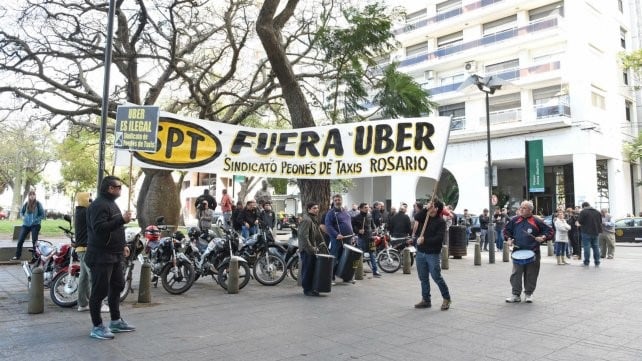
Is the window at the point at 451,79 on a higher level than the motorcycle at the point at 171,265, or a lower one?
higher

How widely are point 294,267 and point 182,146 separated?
11.6 feet

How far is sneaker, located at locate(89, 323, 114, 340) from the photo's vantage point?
5.77 m

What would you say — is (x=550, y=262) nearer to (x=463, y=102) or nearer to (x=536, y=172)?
(x=536, y=172)

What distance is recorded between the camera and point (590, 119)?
93.3 feet

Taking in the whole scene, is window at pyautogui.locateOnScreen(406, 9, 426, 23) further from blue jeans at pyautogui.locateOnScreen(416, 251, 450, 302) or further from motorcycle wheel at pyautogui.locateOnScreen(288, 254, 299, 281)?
blue jeans at pyautogui.locateOnScreen(416, 251, 450, 302)

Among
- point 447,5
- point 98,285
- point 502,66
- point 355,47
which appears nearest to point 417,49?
point 447,5

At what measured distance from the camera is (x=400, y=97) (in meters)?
12.9

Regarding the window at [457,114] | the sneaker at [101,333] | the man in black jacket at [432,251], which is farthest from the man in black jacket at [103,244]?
the window at [457,114]

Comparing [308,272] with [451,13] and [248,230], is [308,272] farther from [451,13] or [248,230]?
[451,13]

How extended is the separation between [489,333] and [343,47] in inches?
354

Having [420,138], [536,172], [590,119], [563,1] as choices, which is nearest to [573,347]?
[420,138]

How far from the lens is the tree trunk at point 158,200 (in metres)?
18.4

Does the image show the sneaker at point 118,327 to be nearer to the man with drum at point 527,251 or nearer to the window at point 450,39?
the man with drum at point 527,251

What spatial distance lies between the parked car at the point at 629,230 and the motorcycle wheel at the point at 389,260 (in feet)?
53.8
